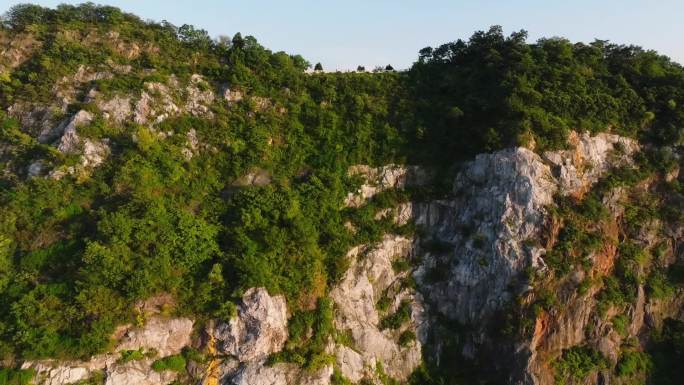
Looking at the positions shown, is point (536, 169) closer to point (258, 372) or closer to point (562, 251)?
point (562, 251)

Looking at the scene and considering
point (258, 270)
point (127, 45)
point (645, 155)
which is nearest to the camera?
point (258, 270)

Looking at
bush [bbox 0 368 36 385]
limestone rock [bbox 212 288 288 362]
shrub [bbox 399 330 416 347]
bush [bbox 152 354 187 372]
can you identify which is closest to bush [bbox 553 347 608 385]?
shrub [bbox 399 330 416 347]

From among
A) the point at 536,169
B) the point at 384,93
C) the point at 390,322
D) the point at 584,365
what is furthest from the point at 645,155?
the point at 390,322

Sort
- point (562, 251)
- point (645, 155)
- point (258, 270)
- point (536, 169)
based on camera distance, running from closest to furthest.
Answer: point (258, 270), point (562, 251), point (536, 169), point (645, 155)

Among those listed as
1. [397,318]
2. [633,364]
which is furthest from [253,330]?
[633,364]

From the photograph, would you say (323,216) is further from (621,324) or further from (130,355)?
(621,324)

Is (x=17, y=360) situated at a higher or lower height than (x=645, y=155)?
lower

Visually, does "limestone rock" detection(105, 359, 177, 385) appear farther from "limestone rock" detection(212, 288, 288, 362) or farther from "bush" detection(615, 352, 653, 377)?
"bush" detection(615, 352, 653, 377)
